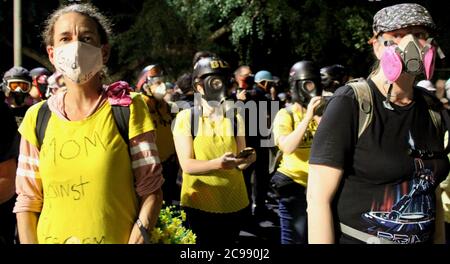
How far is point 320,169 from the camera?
2205 millimetres

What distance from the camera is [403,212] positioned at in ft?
7.19

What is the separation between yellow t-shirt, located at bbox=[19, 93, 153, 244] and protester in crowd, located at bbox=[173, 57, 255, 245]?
1515 mm

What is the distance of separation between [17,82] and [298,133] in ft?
10.5

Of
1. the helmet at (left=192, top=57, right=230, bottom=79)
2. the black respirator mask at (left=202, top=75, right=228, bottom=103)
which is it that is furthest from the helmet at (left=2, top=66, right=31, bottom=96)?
the black respirator mask at (left=202, top=75, right=228, bottom=103)

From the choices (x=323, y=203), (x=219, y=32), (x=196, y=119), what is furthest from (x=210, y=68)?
(x=219, y=32)

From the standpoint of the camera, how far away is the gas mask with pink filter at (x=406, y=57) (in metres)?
2.25

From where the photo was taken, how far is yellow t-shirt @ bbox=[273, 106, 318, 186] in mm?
4473

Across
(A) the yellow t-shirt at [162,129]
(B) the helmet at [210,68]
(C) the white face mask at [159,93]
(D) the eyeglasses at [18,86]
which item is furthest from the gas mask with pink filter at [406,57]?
(D) the eyeglasses at [18,86]

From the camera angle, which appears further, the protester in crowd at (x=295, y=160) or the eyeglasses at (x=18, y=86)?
the eyeglasses at (x=18, y=86)

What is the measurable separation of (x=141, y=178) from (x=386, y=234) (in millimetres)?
1022

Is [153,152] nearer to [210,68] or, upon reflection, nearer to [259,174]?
[210,68]

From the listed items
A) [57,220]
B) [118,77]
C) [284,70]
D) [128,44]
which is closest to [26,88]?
[57,220]

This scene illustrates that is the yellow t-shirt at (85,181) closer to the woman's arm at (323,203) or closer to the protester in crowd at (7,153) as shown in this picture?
the protester in crowd at (7,153)
